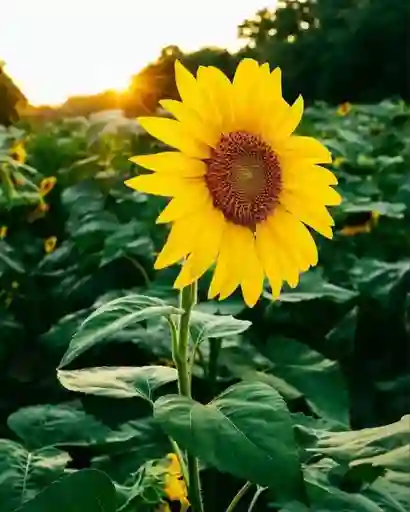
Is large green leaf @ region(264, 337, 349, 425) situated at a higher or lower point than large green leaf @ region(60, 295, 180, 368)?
lower

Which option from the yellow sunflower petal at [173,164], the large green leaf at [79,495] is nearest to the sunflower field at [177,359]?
the large green leaf at [79,495]

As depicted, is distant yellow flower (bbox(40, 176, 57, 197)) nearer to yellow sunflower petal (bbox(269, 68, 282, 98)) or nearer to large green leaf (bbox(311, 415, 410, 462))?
yellow sunflower petal (bbox(269, 68, 282, 98))

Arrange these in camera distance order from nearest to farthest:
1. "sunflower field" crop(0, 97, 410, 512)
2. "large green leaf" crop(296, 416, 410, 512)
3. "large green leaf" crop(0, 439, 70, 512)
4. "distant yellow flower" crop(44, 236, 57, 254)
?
"large green leaf" crop(296, 416, 410, 512), "sunflower field" crop(0, 97, 410, 512), "large green leaf" crop(0, 439, 70, 512), "distant yellow flower" crop(44, 236, 57, 254)

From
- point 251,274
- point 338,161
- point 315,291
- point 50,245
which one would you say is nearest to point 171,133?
point 251,274

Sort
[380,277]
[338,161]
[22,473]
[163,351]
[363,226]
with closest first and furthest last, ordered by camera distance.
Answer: [22,473], [163,351], [380,277], [363,226], [338,161]

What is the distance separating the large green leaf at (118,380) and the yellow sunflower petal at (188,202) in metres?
0.15

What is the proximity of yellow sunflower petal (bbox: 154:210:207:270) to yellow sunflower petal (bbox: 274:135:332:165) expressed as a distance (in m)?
0.10

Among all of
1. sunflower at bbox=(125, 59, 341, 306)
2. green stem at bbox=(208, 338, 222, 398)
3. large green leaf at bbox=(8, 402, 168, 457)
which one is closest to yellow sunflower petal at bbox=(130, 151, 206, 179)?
sunflower at bbox=(125, 59, 341, 306)

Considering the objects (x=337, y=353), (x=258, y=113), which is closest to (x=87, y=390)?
(x=258, y=113)

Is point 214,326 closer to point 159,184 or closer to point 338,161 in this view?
point 159,184

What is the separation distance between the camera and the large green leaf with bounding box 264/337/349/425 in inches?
49.1

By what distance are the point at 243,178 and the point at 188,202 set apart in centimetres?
7

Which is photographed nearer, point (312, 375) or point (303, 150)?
point (303, 150)

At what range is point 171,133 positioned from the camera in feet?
2.44
